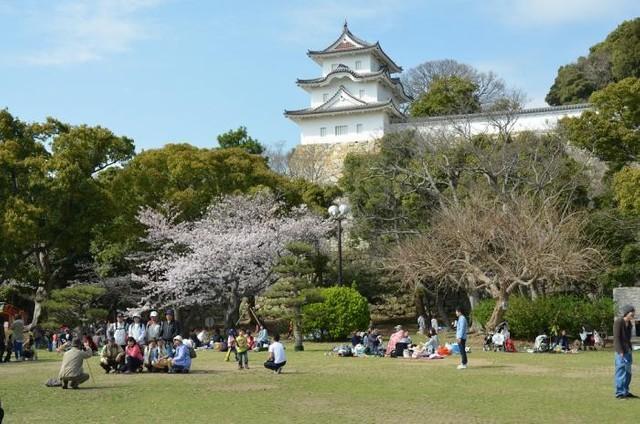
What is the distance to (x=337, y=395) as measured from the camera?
13.2 m

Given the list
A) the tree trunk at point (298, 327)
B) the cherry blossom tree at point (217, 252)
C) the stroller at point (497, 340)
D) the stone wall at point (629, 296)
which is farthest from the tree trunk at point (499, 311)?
the cherry blossom tree at point (217, 252)

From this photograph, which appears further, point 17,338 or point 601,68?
point 601,68

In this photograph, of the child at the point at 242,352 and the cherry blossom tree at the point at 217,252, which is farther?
the cherry blossom tree at the point at 217,252

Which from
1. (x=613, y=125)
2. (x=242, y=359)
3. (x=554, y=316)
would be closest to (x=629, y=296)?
(x=554, y=316)

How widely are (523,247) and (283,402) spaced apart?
16843mm

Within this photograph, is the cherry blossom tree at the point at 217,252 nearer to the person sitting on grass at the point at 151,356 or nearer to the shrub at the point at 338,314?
the shrub at the point at 338,314

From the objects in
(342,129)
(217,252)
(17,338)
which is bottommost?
(17,338)

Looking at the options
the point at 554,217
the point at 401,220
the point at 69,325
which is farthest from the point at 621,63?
the point at 69,325

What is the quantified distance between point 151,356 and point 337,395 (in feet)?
19.8

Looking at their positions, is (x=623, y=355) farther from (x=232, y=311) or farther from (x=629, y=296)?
(x=232, y=311)

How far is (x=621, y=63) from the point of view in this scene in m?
50.8

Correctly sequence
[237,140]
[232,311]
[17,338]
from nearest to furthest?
[17,338]
[232,311]
[237,140]

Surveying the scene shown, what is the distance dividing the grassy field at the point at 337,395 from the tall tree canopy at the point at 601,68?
36.0 metres

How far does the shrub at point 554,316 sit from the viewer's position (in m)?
25.0
